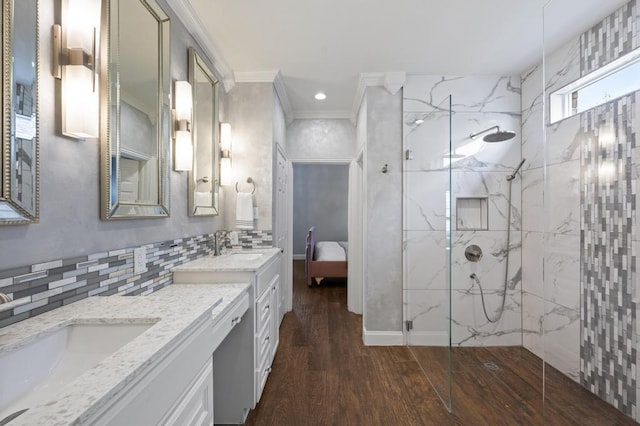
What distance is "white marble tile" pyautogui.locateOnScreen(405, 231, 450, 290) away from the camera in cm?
227

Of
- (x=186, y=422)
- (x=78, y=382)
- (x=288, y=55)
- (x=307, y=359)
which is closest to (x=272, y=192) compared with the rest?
(x=288, y=55)

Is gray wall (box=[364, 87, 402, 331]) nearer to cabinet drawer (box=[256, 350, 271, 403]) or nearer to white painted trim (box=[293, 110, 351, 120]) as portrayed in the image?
white painted trim (box=[293, 110, 351, 120])

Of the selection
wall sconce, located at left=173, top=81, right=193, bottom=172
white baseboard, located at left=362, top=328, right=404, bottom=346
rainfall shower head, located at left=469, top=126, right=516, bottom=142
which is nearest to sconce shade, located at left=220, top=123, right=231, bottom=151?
Result: wall sconce, located at left=173, top=81, right=193, bottom=172

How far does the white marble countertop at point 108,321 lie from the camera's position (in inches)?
18.2

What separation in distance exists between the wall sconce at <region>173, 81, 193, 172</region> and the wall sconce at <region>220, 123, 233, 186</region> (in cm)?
66

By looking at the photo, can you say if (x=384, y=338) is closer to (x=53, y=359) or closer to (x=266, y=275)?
(x=266, y=275)

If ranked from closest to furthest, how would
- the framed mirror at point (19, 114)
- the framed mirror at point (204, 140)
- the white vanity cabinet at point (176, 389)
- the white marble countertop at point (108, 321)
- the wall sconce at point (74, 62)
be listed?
the white marble countertop at point (108, 321), the white vanity cabinet at point (176, 389), the framed mirror at point (19, 114), the wall sconce at point (74, 62), the framed mirror at point (204, 140)

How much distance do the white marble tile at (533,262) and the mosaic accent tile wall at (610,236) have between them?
0.38m

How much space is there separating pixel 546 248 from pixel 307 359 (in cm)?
209

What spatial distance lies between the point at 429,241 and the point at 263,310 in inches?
61.2

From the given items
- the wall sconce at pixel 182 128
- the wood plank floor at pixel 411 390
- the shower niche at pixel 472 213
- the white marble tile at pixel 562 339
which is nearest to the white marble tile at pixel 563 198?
the shower niche at pixel 472 213

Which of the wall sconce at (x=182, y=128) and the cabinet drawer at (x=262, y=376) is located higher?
the wall sconce at (x=182, y=128)

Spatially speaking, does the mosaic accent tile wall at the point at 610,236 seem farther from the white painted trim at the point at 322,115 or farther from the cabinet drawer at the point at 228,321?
the white painted trim at the point at 322,115

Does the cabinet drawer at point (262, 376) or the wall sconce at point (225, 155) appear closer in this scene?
the cabinet drawer at point (262, 376)
